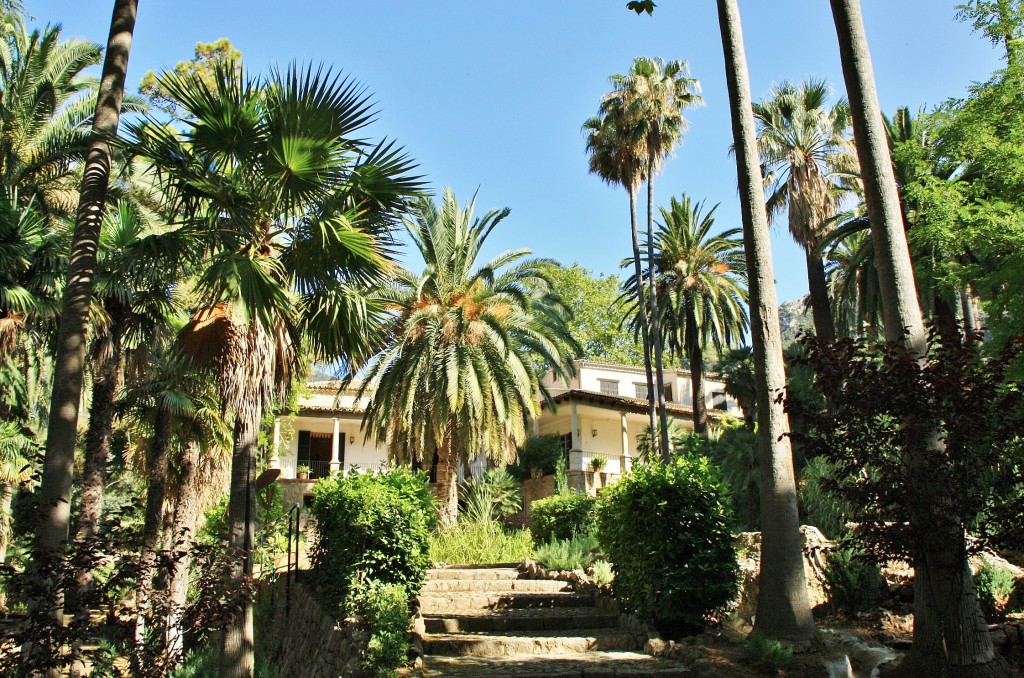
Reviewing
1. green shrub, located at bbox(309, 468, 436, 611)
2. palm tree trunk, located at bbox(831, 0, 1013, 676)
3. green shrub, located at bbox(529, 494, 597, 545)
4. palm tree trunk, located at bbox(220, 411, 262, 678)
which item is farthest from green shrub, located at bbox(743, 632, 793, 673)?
green shrub, located at bbox(529, 494, 597, 545)

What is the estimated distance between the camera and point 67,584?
615cm

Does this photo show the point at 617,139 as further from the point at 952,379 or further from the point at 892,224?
the point at 952,379

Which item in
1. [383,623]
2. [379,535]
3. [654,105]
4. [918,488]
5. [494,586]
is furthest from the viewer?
[654,105]

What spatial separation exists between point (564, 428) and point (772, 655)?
31677 mm

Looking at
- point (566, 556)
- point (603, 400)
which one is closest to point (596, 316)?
point (603, 400)

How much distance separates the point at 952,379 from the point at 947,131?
484 inches

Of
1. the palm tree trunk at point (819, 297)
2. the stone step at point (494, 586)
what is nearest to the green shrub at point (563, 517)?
the stone step at point (494, 586)

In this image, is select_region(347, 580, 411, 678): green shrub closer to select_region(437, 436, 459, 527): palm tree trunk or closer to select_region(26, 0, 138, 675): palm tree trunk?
select_region(26, 0, 138, 675): palm tree trunk

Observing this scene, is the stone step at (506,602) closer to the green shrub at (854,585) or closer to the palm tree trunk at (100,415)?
the green shrub at (854,585)

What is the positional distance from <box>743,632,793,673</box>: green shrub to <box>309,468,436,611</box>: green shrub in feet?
16.8

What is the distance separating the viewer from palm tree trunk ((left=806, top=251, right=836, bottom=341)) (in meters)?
23.1

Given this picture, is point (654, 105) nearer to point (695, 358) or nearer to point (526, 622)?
point (695, 358)

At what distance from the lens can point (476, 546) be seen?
17688 millimetres

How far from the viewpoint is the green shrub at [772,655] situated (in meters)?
7.73
